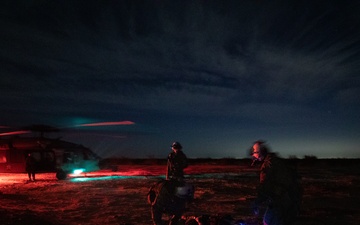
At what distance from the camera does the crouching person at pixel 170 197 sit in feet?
20.1

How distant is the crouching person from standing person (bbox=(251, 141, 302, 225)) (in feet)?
5.18

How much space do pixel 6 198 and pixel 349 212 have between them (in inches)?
526

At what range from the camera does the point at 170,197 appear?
618cm

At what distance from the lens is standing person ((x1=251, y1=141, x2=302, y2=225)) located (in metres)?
4.98

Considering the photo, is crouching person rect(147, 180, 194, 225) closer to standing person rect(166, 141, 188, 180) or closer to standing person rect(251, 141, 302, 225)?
standing person rect(251, 141, 302, 225)

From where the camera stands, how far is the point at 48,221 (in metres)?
8.91

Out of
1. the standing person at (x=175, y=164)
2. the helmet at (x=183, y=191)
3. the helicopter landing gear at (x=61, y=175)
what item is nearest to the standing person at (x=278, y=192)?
the helmet at (x=183, y=191)

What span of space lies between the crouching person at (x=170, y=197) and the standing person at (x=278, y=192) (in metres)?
1.58

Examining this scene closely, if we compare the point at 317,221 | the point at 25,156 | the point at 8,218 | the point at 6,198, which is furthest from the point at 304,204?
the point at 25,156

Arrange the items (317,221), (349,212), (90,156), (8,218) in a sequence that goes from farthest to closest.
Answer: (90,156) < (349,212) < (317,221) < (8,218)

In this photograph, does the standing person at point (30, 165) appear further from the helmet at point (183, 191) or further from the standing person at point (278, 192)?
the standing person at point (278, 192)

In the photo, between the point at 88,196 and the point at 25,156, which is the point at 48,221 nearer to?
the point at 88,196

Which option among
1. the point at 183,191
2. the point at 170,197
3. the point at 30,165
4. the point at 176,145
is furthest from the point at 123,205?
the point at 30,165

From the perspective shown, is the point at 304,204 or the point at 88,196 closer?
the point at 304,204
